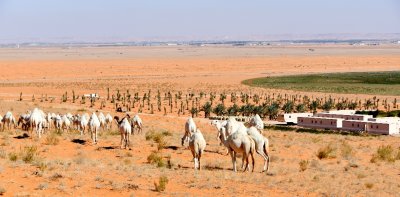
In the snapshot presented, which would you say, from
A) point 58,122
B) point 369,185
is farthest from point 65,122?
point 369,185

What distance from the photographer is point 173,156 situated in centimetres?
2856

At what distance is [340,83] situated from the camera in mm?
137750

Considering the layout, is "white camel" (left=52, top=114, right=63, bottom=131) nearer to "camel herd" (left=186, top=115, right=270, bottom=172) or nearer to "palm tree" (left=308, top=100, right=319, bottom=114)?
"camel herd" (left=186, top=115, right=270, bottom=172)

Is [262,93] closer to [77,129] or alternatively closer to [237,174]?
[77,129]

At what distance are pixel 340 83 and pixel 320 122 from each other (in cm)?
7713

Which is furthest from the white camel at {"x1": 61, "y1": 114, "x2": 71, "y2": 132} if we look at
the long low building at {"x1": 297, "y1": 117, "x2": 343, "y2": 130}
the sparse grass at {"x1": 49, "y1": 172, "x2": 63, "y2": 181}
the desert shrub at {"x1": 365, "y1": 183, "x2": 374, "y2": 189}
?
the long low building at {"x1": 297, "y1": 117, "x2": 343, "y2": 130}

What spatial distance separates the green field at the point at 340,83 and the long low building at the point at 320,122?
2100 inches

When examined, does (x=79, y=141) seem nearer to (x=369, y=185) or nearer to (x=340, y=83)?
(x=369, y=185)

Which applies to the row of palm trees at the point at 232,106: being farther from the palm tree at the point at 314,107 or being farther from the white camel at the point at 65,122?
the white camel at the point at 65,122

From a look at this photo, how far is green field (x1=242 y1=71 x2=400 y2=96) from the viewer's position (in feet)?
395

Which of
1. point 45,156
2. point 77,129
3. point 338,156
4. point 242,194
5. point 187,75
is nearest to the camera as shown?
point 242,194

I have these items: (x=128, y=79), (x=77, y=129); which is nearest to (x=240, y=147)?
(x=77, y=129)

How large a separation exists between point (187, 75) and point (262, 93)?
5458 cm

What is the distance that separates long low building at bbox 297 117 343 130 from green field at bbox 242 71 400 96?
53.3 m
